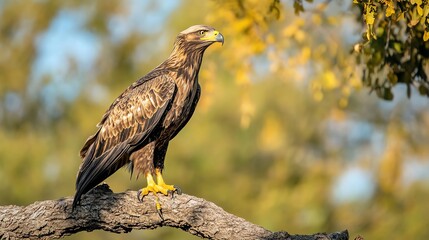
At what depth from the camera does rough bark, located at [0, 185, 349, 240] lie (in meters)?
7.69

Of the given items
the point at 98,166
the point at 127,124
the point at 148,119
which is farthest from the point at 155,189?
the point at 127,124

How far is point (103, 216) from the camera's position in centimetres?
776

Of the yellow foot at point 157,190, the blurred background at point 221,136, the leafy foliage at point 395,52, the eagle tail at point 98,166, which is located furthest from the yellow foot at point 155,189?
the blurred background at point 221,136

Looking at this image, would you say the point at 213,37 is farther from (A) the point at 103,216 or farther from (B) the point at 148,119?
(A) the point at 103,216

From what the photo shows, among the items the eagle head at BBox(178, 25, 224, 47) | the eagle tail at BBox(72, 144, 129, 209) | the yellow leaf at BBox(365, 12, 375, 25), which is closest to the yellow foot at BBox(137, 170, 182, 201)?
the eagle tail at BBox(72, 144, 129, 209)

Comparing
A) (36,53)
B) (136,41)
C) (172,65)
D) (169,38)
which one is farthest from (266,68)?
(172,65)

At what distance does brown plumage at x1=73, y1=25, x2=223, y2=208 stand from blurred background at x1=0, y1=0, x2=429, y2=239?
12.7 meters

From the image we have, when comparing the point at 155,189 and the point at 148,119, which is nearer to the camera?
the point at 155,189

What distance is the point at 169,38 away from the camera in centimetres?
3102

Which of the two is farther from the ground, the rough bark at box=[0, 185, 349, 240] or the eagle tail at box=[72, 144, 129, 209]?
the eagle tail at box=[72, 144, 129, 209]

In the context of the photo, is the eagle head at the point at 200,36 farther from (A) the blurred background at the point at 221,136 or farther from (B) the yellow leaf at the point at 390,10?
(A) the blurred background at the point at 221,136

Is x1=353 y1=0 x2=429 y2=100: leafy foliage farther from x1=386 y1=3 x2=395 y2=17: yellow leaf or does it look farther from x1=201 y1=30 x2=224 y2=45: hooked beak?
x1=201 y1=30 x2=224 y2=45: hooked beak

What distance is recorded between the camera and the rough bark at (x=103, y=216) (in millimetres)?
7688

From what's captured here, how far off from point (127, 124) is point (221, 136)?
20.2 m
